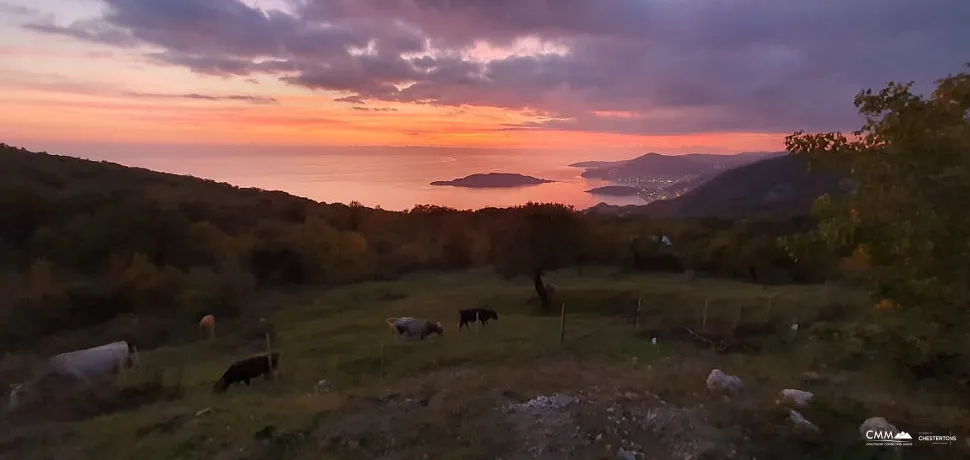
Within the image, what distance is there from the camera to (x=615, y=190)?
509 ft

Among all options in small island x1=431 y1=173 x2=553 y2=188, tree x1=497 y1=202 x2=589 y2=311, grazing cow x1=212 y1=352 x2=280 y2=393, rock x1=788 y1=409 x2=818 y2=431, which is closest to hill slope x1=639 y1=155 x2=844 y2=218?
small island x1=431 y1=173 x2=553 y2=188

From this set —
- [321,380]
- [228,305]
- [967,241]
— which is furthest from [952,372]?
[228,305]

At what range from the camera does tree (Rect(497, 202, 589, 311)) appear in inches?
1283

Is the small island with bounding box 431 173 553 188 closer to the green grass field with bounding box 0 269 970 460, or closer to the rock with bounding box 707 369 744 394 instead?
the green grass field with bounding box 0 269 970 460

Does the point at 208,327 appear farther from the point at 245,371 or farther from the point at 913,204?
the point at 913,204

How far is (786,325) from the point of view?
25500 mm

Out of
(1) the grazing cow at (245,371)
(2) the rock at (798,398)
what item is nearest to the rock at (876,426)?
(2) the rock at (798,398)

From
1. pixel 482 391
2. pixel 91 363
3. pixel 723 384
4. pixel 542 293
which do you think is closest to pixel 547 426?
pixel 482 391

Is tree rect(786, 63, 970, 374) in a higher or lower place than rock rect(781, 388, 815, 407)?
higher

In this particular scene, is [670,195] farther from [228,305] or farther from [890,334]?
[890,334]

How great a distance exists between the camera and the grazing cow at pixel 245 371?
17295mm

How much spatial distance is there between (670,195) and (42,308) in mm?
132707

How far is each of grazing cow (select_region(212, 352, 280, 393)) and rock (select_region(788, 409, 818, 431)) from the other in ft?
47.3

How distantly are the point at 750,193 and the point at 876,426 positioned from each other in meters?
132
